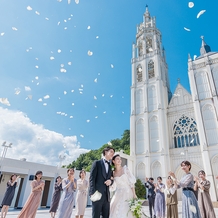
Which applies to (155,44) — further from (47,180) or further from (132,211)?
(132,211)

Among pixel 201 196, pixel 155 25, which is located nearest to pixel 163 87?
pixel 155 25

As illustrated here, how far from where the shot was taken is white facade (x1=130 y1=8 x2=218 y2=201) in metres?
18.5

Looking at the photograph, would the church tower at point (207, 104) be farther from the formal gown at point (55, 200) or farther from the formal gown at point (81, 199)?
the formal gown at point (81, 199)

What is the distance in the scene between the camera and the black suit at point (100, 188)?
2.49 metres

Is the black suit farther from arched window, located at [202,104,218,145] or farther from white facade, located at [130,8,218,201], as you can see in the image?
arched window, located at [202,104,218,145]

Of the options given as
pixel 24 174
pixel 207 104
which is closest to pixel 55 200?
pixel 24 174

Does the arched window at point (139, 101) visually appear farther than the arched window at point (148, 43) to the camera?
No

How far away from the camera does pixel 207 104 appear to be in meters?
19.6

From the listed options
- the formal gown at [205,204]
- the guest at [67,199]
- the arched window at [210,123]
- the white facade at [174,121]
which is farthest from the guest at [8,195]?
the arched window at [210,123]

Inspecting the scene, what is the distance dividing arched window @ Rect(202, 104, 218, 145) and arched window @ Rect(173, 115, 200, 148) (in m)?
1.74

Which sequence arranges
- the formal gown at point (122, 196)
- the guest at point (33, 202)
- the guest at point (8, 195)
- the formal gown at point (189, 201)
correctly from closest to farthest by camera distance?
the formal gown at point (122, 196), the formal gown at point (189, 201), the guest at point (33, 202), the guest at point (8, 195)

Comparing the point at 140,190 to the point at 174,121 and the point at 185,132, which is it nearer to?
the point at 185,132

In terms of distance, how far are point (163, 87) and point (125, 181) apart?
23.0 metres

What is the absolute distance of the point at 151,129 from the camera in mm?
22219
